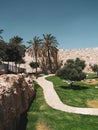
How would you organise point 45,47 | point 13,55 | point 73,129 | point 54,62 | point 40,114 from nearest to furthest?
point 73,129 → point 40,114 → point 13,55 → point 45,47 → point 54,62

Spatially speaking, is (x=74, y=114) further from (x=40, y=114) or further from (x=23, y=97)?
(x=23, y=97)

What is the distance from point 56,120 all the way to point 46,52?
48.6 metres

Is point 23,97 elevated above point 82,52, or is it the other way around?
point 82,52

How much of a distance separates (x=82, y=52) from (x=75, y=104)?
2048 inches

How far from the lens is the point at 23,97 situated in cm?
2998

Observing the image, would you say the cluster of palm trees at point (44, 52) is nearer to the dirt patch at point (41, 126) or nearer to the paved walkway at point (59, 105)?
the paved walkway at point (59, 105)

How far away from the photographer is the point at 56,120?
28.3 metres

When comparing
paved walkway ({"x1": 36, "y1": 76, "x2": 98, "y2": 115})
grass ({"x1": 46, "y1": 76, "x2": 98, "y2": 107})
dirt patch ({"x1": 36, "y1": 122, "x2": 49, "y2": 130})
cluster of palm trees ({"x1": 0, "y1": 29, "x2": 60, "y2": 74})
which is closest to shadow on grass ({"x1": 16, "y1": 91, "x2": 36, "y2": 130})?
dirt patch ({"x1": 36, "y1": 122, "x2": 49, "y2": 130})

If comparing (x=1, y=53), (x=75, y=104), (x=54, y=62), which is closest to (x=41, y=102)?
(x=75, y=104)

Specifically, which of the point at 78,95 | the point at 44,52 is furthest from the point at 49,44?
the point at 78,95

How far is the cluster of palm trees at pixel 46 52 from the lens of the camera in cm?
7031

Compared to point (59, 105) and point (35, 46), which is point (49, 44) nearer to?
point (35, 46)

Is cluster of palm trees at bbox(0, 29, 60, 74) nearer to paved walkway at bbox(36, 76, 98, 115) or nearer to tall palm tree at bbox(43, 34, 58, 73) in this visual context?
tall palm tree at bbox(43, 34, 58, 73)

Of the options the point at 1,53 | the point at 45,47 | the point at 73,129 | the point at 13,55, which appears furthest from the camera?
the point at 45,47
